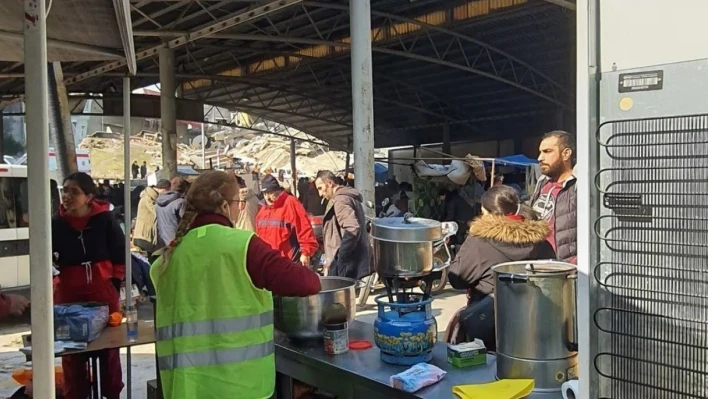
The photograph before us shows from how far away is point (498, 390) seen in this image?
192 centimetres

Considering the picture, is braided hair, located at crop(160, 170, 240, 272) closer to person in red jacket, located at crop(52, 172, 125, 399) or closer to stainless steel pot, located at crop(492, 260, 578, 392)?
stainless steel pot, located at crop(492, 260, 578, 392)

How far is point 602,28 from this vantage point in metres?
1.33

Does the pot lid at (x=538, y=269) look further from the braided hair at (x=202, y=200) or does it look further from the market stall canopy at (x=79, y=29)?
the market stall canopy at (x=79, y=29)

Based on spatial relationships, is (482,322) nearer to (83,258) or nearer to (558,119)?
(83,258)

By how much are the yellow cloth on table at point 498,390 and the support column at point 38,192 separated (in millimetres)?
1266

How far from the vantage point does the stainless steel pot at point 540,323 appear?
1.93 metres

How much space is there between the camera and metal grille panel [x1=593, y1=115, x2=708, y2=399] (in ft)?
3.97

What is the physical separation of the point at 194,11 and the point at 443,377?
404 inches

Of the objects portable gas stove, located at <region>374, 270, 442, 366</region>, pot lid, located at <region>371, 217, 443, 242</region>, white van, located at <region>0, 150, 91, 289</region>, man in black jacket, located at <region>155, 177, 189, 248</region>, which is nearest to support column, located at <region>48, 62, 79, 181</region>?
white van, located at <region>0, 150, 91, 289</region>

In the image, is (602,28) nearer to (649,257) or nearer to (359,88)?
(649,257)

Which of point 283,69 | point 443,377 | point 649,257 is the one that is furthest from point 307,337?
point 283,69

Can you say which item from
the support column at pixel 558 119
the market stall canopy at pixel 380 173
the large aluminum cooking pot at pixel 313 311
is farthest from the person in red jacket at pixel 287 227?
the support column at pixel 558 119

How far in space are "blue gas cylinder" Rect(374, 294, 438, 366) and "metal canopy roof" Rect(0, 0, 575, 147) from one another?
277 inches

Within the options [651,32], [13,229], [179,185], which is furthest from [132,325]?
[179,185]
